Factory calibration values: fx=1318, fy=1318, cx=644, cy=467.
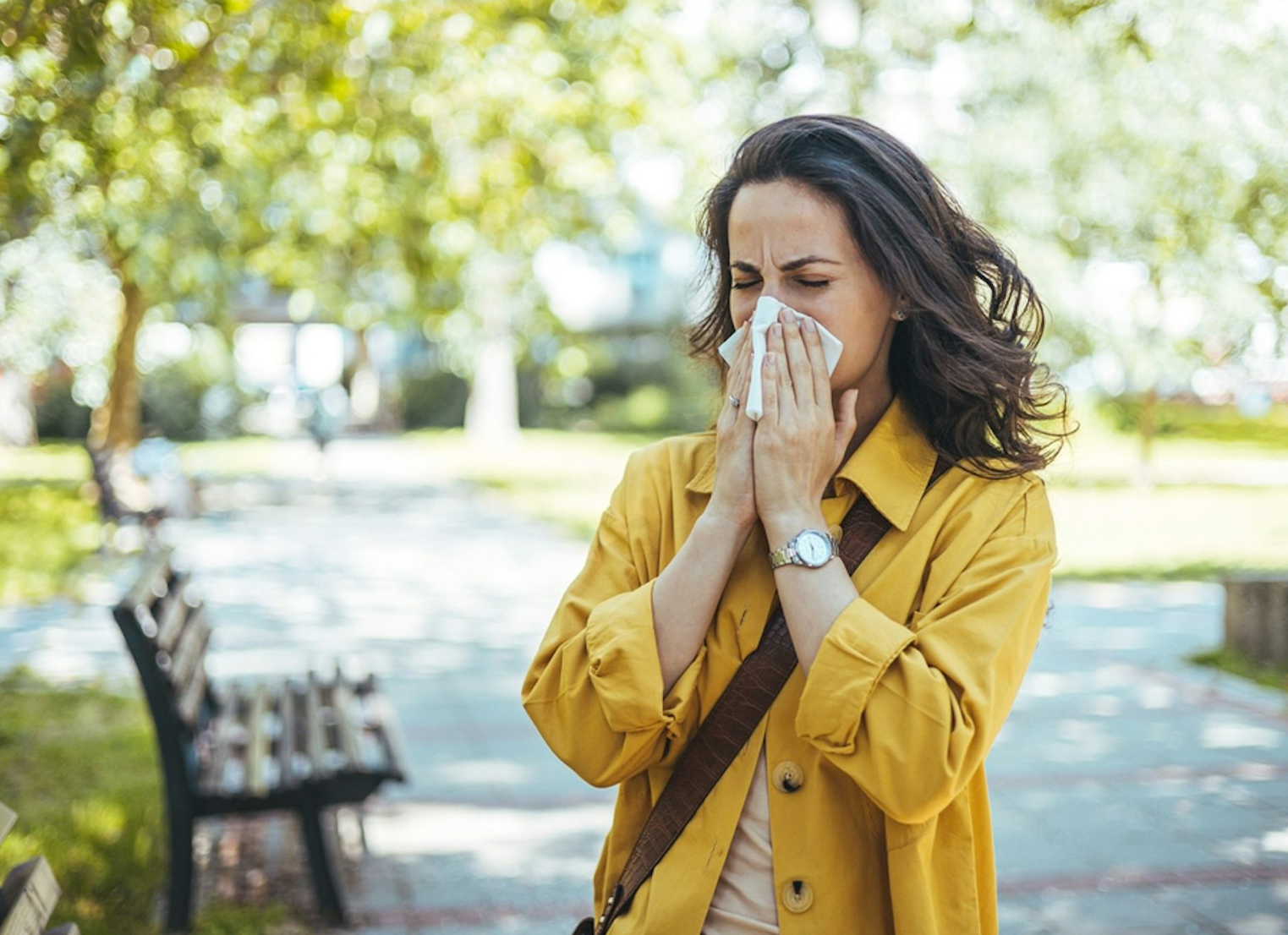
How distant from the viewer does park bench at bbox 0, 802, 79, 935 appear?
1991 millimetres

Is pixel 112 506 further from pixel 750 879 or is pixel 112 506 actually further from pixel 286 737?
pixel 750 879

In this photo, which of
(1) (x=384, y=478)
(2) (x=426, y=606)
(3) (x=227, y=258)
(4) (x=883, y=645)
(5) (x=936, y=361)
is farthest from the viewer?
(1) (x=384, y=478)

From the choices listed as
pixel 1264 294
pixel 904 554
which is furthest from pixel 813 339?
pixel 1264 294

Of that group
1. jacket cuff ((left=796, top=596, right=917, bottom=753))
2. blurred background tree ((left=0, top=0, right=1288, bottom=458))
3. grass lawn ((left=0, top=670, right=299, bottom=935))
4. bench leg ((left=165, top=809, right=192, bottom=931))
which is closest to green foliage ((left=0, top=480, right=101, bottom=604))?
blurred background tree ((left=0, top=0, right=1288, bottom=458))

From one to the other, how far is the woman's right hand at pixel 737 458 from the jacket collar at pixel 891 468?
103mm

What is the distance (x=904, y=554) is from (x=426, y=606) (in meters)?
9.01

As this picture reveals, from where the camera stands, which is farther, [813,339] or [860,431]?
[860,431]

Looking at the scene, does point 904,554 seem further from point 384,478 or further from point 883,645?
point 384,478

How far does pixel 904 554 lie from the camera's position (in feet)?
6.41

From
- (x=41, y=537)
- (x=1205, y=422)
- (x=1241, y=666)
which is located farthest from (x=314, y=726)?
(x=1205, y=422)

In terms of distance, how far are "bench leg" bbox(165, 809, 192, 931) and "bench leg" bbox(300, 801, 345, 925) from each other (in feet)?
1.20

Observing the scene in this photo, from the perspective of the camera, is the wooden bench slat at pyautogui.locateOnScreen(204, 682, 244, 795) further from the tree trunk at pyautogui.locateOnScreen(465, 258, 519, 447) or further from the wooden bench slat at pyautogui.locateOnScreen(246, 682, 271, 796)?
the tree trunk at pyautogui.locateOnScreen(465, 258, 519, 447)

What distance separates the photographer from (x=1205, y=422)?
38.5m

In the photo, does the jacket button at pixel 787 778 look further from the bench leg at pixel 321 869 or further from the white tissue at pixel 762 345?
the bench leg at pixel 321 869
